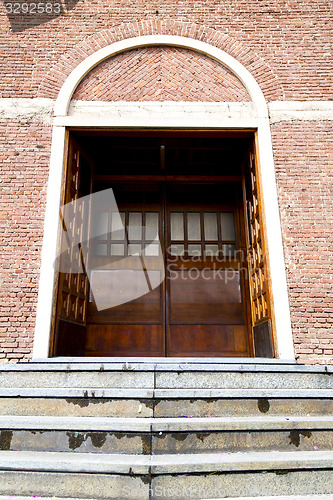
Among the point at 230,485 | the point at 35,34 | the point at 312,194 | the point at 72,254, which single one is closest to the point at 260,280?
the point at 312,194

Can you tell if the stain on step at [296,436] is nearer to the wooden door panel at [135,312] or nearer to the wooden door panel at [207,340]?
the wooden door panel at [207,340]

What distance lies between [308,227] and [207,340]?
8.58 ft

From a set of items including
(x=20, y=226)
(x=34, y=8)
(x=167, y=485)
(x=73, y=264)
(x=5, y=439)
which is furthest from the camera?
(x=34, y=8)

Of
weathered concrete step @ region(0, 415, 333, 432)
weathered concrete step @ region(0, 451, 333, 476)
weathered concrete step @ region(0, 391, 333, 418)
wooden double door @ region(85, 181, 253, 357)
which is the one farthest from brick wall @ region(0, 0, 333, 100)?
weathered concrete step @ region(0, 451, 333, 476)

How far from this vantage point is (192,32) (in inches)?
228

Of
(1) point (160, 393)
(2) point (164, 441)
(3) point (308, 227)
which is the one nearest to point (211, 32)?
(3) point (308, 227)

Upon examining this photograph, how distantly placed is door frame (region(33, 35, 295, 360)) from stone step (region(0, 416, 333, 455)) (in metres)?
2.06

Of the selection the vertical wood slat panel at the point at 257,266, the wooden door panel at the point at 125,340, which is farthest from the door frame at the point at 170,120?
the wooden door panel at the point at 125,340

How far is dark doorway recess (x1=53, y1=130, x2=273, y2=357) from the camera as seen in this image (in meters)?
5.88

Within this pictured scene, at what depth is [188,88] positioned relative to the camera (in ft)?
18.3

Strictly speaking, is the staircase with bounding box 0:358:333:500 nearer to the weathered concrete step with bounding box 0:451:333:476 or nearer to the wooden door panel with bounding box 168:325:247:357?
the weathered concrete step with bounding box 0:451:333:476

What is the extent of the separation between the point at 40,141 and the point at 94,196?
1.70 meters

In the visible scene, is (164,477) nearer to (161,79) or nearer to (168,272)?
(168,272)

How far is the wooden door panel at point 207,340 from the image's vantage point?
6.15 metres
